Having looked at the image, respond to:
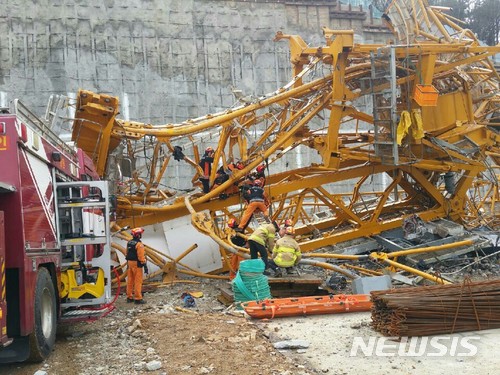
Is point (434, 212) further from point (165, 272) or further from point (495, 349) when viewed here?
point (495, 349)

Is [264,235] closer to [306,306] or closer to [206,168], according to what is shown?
[306,306]

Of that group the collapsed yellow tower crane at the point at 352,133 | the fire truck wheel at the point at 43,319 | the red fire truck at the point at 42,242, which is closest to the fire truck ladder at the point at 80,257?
the red fire truck at the point at 42,242

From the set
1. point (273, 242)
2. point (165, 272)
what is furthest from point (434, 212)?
point (165, 272)

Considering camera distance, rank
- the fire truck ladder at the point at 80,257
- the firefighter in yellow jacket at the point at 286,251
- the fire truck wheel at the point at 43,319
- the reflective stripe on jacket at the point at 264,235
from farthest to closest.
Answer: the reflective stripe on jacket at the point at 264,235
the firefighter in yellow jacket at the point at 286,251
the fire truck ladder at the point at 80,257
the fire truck wheel at the point at 43,319

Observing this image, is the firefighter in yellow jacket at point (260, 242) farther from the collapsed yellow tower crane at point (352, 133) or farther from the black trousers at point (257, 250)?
the collapsed yellow tower crane at point (352, 133)

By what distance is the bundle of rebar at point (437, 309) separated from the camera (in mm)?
6664

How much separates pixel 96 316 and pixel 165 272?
4.02 m

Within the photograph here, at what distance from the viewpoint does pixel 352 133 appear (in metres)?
13.8

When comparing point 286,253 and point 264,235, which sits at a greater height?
point 264,235

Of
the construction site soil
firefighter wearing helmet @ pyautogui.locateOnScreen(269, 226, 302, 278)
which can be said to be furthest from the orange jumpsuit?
firefighter wearing helmet @ pyautogui.locateOnScreen(269, 226, 302, 278)

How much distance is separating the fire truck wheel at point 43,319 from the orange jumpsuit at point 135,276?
316 centimetres

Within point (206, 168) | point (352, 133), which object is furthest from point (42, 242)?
point (352, 133)

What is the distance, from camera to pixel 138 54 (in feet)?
87.4

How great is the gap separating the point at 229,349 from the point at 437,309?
2321 mm
